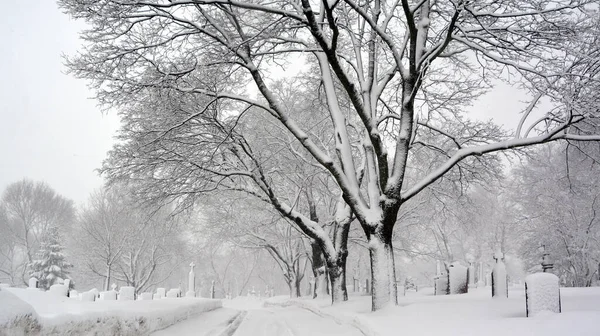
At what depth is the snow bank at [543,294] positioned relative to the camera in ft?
21.9

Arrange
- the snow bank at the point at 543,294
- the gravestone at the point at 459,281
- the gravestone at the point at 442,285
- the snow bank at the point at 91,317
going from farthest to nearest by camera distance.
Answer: the gravestone at the point at 442,285, the gravestone at the point at 459,281, the snow bank at the point at 543,294, the snow bank at the point at 91,317

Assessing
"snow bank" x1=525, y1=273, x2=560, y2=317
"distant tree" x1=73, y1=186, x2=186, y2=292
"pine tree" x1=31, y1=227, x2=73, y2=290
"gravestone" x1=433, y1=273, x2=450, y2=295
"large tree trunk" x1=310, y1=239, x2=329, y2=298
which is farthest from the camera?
"pine tree" x1=31, y1=227, x2=73, y2=290

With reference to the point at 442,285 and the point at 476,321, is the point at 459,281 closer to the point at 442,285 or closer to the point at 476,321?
the point at 442,285

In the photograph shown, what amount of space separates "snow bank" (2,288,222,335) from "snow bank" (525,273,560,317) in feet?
22.1

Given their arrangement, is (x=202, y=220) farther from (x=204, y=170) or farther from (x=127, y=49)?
(x=127, y=49)

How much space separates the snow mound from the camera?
422cm

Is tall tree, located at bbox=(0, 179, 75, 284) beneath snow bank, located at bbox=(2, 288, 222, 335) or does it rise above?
above

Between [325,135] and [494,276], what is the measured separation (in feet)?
34.2

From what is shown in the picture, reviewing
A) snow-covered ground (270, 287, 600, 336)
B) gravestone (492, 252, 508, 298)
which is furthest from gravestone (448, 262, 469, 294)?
snow-covered ground (270, 287, 600, 336)

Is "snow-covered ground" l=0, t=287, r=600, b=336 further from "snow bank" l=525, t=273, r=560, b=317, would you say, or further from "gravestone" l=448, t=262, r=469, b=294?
"gravestone" l=448, t=262, r=469, b=294

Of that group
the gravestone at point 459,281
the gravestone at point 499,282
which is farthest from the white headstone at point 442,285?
the gravestone at point 499,282

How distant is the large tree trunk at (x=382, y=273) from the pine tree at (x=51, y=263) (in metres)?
32.5

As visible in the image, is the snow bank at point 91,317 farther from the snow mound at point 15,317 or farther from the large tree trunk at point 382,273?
the large tree trunk at point 382,273

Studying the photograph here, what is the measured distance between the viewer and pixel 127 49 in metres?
9.68
